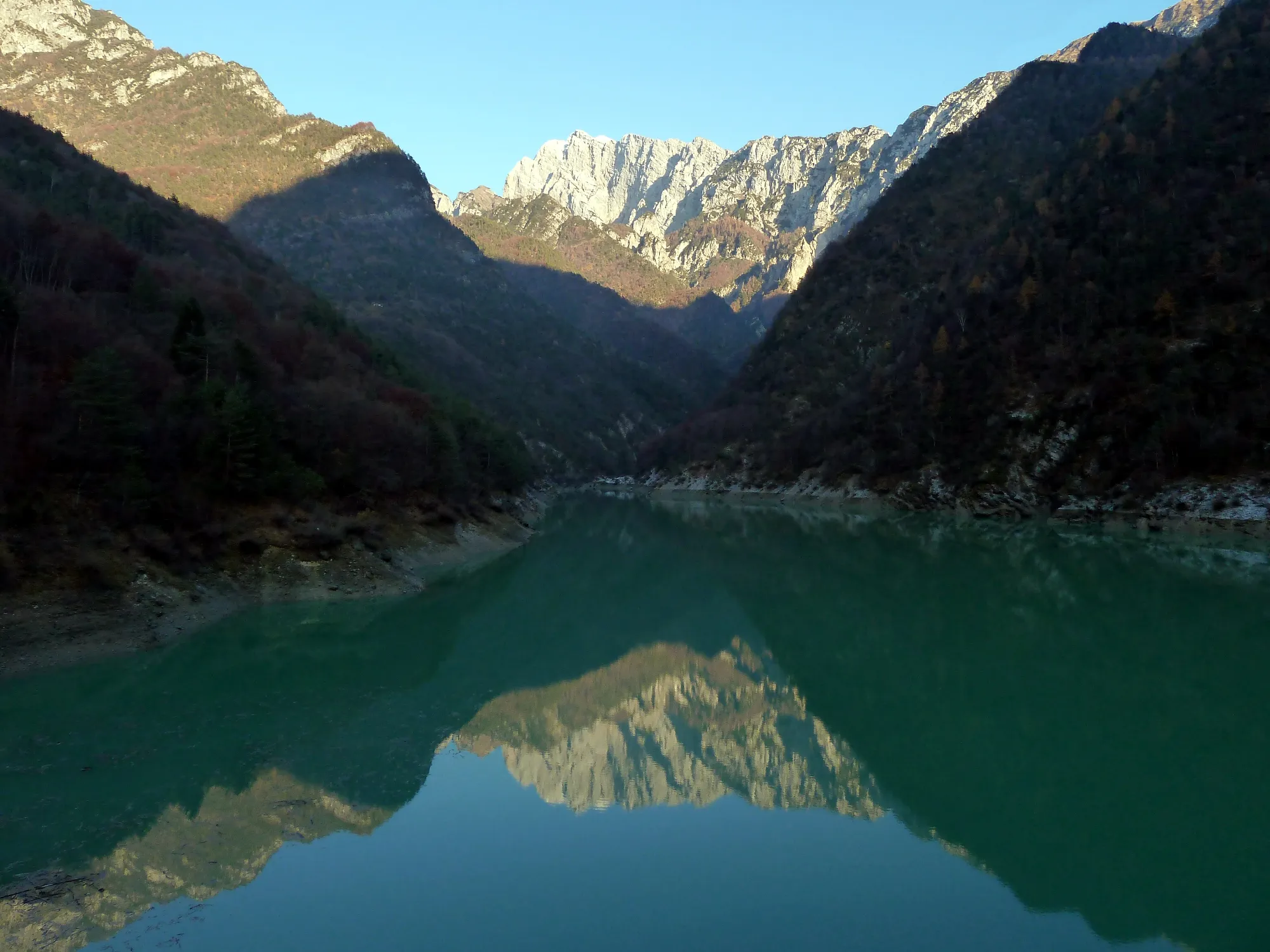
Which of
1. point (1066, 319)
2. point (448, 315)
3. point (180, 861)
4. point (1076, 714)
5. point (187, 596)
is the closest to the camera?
point (180, 861)

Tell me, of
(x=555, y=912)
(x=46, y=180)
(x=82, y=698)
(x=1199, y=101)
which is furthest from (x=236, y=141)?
(x=555, y=912)

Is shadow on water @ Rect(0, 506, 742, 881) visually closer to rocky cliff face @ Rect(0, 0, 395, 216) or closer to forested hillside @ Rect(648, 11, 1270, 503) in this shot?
forested hillside @ Rect(648, 11, 1270, 503)

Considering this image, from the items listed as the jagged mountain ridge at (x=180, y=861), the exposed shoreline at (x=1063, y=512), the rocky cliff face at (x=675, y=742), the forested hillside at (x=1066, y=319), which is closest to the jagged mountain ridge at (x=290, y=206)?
the exposed shoreline at (x=1063, y=512)

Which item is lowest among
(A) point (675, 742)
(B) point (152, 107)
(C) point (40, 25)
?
(A) point (675, 742)

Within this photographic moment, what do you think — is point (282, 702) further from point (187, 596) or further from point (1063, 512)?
point (1063, 512)

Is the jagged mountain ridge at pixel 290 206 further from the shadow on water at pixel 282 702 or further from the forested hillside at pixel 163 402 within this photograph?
the shadow on water at pixel 282 702

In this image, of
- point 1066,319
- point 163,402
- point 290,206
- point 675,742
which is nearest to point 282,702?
point 675,742

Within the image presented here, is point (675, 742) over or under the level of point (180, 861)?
over
